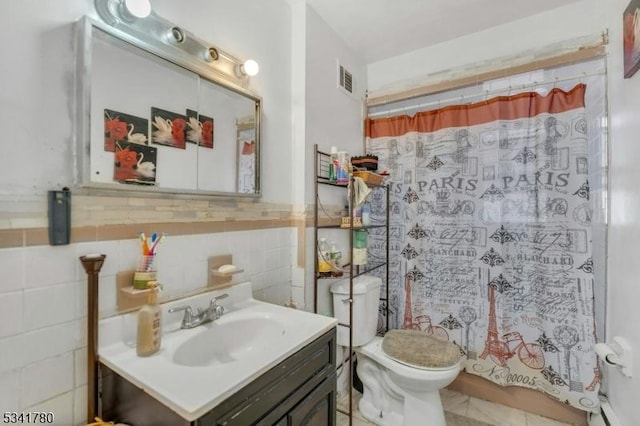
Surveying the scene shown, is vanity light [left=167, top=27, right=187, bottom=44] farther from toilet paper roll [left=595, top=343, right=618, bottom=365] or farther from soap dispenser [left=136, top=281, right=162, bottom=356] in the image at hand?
toilet paper roll [left=595, top=343, right=618, bottom=365]

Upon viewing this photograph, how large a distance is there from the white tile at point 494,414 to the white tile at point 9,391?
2.10 m

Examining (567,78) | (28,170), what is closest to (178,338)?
(28,170)

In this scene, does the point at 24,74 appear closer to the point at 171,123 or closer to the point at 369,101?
the point at 171,123

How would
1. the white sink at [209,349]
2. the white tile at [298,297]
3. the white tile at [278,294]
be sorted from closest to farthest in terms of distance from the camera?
1. the white sink at [209,349]
2. the white tile at [278,294]
3. the white tile at [298,297]

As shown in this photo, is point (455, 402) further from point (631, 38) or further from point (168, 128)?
point (168, 128)

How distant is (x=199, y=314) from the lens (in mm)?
1095

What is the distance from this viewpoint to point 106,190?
889 mm

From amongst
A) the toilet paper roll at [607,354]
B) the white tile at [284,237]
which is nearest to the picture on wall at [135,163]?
the white tile at [284,237]

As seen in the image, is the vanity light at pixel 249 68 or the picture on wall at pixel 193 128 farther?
the vanity light at pixel 249 68

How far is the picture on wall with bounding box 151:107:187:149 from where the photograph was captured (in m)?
1.03

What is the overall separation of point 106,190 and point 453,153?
193 cm

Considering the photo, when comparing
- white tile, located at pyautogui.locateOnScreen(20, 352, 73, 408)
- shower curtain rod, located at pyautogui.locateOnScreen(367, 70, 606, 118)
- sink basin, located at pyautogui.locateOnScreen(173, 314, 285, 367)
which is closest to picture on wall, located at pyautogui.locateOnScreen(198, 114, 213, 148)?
sink basin, located at pyautogui.locateOnScreen(173, 314, 285, 367)

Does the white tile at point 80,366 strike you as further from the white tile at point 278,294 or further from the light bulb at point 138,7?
the light bulb at point 138,7

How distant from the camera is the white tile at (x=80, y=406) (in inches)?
32.8
